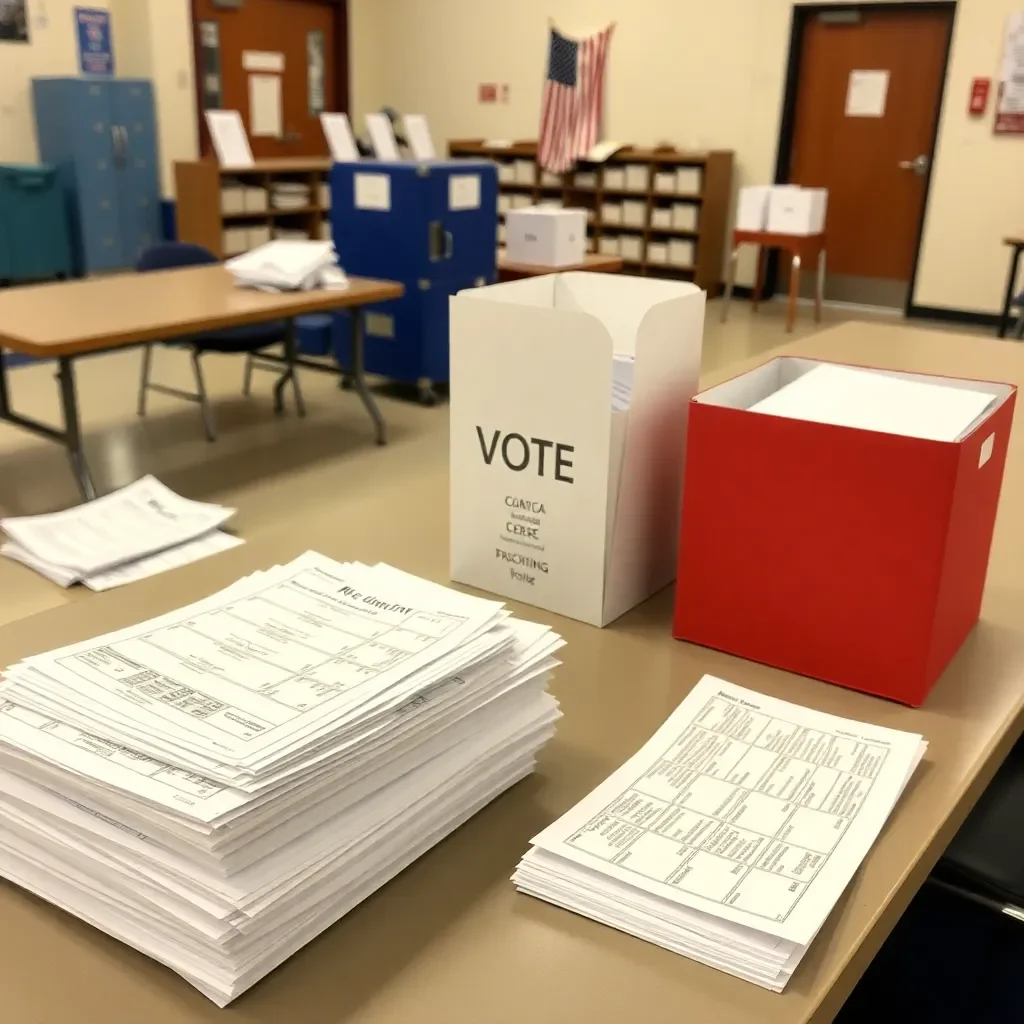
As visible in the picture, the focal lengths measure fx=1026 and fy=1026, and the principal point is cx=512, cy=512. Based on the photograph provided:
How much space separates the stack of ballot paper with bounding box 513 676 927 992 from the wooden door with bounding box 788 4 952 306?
22.8 feet

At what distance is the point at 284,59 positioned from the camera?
8688mm

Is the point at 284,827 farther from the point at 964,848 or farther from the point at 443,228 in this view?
the point at 443,228

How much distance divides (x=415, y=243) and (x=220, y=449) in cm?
129

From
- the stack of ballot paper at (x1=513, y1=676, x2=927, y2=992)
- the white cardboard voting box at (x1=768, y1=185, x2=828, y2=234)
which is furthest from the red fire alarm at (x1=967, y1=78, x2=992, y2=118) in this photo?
the stack of ballot paper at (x1=513, y1=676, x2=927, y2=992)

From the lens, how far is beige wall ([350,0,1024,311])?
21.9 feet

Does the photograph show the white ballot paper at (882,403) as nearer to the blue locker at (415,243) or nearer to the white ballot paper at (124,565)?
the white ballot paper at (124,565)

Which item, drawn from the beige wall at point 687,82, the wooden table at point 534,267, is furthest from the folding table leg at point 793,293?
the wooden table at point 534,267

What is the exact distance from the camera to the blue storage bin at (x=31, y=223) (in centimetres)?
708

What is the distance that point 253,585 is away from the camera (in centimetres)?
95

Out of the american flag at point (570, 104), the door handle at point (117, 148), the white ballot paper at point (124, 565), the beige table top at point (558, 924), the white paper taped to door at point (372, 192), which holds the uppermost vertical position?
the american flag at point (570, 104)

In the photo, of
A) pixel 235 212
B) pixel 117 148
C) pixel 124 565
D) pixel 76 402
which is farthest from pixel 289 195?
pixel 124 565

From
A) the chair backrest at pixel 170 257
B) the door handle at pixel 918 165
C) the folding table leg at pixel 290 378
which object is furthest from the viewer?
the door handle at pixel 918 165

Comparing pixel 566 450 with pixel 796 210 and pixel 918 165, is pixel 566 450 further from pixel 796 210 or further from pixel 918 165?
pixel 918 165

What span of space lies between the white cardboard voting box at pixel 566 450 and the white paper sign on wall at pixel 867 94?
6827 mm
